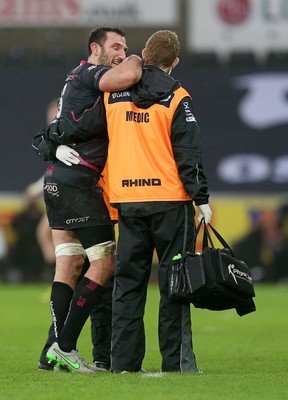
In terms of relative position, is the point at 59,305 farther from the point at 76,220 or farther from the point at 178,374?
the point at 178,374

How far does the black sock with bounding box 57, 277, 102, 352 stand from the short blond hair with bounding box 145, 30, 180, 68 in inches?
59.8

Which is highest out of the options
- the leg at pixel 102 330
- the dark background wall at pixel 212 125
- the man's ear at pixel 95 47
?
the man's ear at pixel 95 47

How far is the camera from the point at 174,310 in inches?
304

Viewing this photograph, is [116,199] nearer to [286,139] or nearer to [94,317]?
[94,317]

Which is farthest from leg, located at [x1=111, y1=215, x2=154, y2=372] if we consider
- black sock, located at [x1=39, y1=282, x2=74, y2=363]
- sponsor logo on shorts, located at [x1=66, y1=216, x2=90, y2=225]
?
black sock, located at [x1=39, y1=282, x2=74, y2=363]

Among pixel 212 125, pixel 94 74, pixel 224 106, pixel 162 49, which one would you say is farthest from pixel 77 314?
pixel 224 106

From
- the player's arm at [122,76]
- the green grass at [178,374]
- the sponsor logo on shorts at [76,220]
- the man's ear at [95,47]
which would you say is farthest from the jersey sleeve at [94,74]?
the green grass at [178,374]

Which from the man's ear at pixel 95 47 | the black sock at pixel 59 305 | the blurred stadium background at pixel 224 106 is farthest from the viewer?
Result: the blurred stadium background at pixel 224 106

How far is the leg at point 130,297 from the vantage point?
305 inches

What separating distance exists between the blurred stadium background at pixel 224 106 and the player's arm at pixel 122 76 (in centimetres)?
1034

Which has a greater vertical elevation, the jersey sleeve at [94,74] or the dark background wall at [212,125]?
the jersey sleeve at [94,74]

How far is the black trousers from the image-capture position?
25.3ft

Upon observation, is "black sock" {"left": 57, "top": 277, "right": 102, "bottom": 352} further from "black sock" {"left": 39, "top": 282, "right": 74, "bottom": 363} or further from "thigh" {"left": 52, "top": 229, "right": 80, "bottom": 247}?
"thigh" {"left": 52, "top": 229, "right": 80, "bottom": 247}

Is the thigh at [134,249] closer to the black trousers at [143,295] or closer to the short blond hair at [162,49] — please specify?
the black trousers at [143,295]
